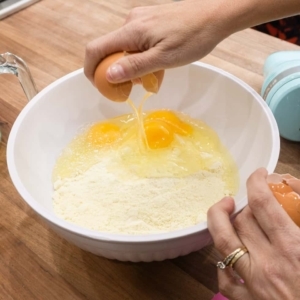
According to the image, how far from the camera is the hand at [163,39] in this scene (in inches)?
31.0

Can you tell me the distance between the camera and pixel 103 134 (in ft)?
3.48

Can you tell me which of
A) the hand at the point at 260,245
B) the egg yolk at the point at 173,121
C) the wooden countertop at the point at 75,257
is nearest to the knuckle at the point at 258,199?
the hand at the point at 260,245

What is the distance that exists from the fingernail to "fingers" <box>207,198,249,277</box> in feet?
1.07

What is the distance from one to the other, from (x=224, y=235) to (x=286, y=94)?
488 millimetres

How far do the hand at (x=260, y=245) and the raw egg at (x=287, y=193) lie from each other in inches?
0.7

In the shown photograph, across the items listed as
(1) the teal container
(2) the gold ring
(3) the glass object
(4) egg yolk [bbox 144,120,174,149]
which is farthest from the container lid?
(3) the glass object

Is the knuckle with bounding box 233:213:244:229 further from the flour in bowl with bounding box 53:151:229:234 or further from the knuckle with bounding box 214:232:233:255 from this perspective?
the flour in bowl with bounding box 53:151:229:234

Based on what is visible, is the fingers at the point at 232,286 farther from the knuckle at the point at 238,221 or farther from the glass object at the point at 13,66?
the glass object at the point at 13,66

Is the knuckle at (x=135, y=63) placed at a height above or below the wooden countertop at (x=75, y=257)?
above

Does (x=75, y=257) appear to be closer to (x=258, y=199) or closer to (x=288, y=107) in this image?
(x=258, y=199)

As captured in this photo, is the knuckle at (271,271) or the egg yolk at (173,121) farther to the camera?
the egg yolk at (173,121)

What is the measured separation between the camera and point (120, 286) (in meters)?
0.78

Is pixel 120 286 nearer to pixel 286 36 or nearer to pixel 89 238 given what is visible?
pixel 89 238

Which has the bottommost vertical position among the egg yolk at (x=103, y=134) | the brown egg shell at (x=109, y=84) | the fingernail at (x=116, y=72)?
the egg yolk at (x=103, y=134)
